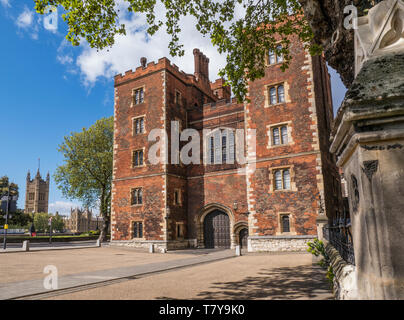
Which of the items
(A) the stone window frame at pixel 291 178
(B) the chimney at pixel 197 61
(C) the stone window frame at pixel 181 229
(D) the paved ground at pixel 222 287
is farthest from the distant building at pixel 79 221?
(D) the paved ground at pixel 222 287

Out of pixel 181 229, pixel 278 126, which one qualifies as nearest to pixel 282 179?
pixel 278 126

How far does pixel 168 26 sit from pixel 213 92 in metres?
25.6

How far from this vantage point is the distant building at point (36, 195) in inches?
4550

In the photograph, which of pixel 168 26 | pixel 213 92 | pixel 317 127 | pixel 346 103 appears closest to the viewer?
pixel 346 103

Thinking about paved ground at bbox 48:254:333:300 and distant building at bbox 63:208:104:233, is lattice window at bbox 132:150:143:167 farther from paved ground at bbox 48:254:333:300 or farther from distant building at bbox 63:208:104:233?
distant building at bbox 63:208:104:233

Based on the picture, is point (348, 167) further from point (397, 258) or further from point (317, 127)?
point (317, 127)

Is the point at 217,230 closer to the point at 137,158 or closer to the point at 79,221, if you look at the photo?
the point at 137,158

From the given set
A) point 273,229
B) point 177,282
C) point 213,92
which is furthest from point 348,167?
point 213,92

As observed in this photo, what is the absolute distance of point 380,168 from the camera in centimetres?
151

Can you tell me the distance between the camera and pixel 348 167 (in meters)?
1.91

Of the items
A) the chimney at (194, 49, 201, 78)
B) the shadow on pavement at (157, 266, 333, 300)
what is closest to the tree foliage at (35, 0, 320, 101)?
the shadow on pavement at (157, 266, 333, 300)

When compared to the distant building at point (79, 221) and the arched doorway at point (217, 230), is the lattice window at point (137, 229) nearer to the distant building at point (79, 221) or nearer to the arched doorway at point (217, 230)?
the arched doorway at point (217, 230)

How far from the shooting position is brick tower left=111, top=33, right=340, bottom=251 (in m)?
19.4
